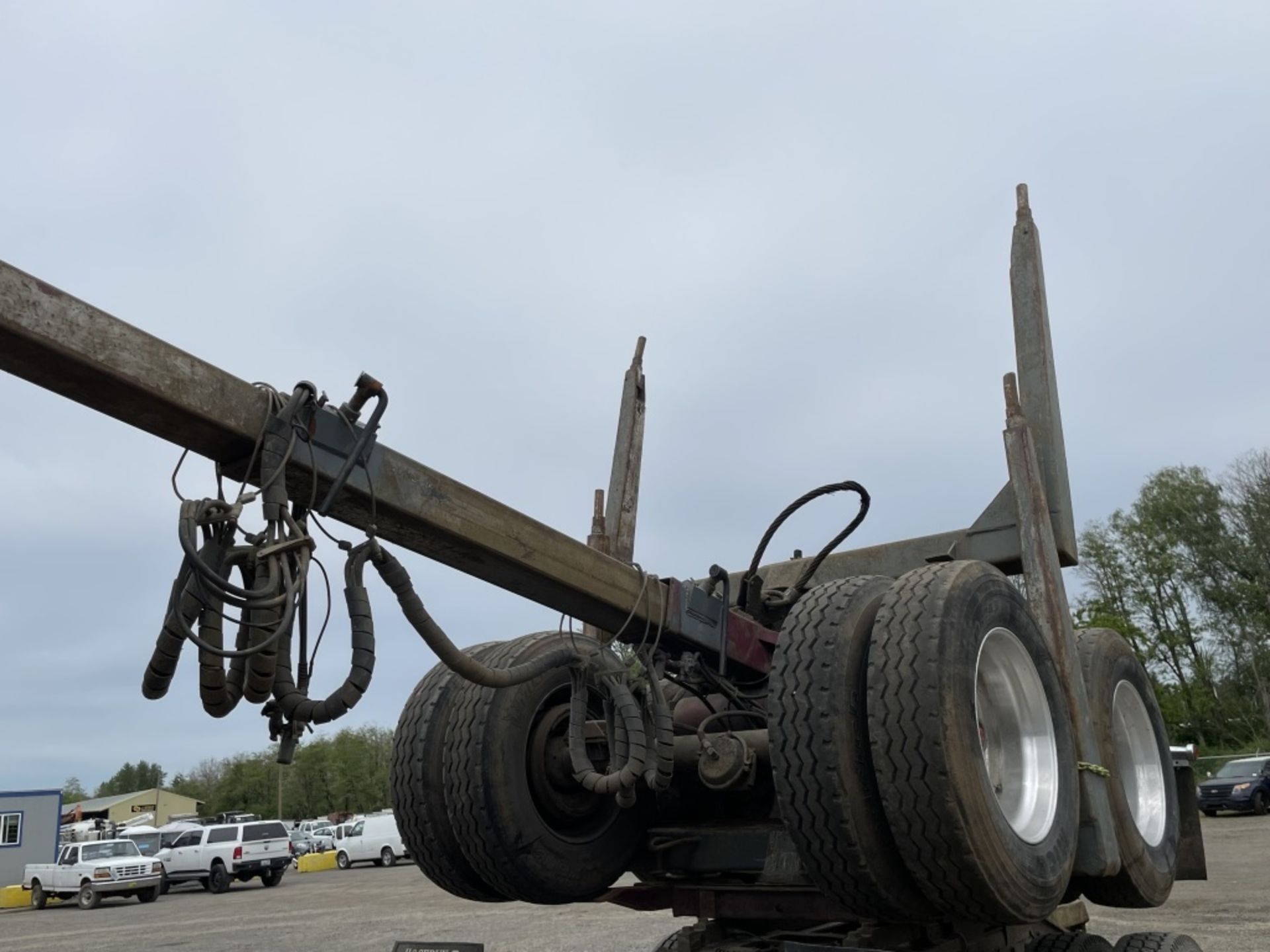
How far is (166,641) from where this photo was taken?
3.09 meters

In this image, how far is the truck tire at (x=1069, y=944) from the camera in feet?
15.0

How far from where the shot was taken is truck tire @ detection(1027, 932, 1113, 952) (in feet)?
15.0

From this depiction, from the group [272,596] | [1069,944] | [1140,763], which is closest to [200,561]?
[272,596]

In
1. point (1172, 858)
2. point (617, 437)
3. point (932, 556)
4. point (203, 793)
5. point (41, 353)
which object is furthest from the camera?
point (203, 793)

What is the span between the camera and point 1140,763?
5371 millimetres

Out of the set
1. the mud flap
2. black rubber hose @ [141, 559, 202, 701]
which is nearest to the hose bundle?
black rubber hose @ [141, 559, 202, 701]

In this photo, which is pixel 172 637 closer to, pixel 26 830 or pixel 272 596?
pixel 272 596

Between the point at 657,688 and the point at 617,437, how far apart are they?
7.80 feet

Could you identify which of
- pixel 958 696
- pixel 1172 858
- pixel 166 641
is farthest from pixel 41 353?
pixel 1172 858

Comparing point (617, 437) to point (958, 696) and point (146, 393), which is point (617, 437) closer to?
point (958, 696)

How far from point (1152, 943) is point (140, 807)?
289 ft

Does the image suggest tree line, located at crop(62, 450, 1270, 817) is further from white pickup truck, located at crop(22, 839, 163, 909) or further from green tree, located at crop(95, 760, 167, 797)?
green tree, located at crop(95, 760, 167, 797)

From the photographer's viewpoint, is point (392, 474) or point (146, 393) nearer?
point (146, 393)

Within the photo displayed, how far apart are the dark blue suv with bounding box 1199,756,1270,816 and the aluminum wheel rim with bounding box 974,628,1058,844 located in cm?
2392
